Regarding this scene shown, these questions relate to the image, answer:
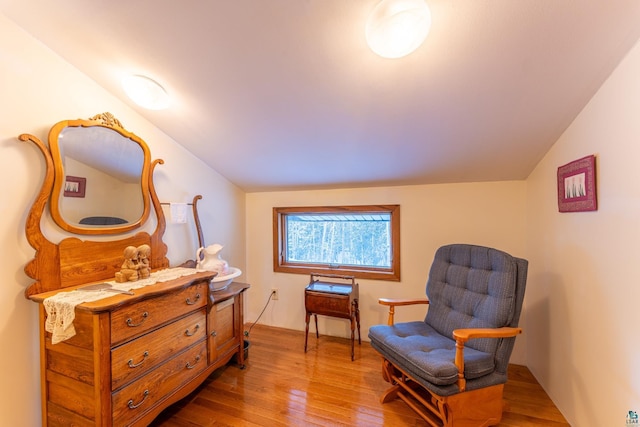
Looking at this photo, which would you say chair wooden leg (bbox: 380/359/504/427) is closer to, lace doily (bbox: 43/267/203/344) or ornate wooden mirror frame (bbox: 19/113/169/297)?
lace doily (bbox: 43/267/203/344)

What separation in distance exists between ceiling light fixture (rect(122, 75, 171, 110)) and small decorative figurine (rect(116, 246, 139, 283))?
3.01 feet

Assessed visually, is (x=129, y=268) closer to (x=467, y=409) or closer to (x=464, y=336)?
(x=464, y=336)

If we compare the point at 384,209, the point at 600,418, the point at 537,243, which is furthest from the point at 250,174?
the point at 600,418

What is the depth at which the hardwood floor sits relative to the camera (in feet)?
5.48

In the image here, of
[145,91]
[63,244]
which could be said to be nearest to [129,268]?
[63,244]

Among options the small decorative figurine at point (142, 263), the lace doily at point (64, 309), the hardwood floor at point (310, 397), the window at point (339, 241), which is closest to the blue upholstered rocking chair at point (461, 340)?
the hardwood floor at point (310, 397)

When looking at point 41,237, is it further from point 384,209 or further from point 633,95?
point 633,95

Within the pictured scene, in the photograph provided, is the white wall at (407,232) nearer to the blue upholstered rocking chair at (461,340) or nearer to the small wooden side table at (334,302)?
the small wooden side table at (334,302)

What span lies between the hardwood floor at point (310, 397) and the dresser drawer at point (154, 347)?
0.47m

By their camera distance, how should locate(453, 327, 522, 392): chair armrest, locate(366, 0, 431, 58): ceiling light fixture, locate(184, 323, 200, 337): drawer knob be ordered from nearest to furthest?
locate(366, 0, 431, 58): ceiling light fixture, locate(453, 327, 522, 392): chair armrest, locate(184, 323, 200, 337): drawer knob

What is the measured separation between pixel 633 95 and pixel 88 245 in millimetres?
2890

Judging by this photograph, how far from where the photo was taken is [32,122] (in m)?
1.42

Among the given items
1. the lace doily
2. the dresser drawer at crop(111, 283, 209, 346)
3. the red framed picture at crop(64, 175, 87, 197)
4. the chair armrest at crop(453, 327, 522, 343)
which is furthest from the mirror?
the chair armrest at crop(453, 327, 522, 343)

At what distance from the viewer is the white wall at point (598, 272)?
3.88 ft
